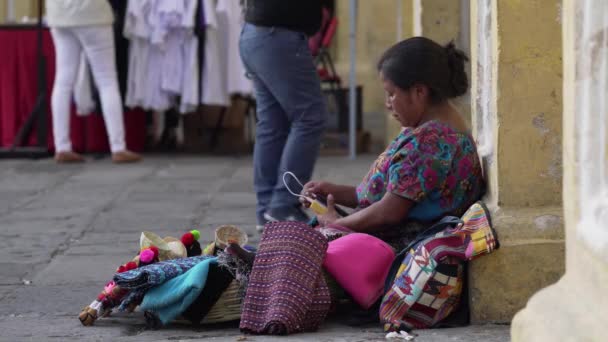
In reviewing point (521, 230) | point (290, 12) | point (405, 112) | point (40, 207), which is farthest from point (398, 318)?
point (40, 207)

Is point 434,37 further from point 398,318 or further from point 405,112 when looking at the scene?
point 398,318

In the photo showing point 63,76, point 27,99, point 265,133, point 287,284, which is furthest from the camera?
point 27,99

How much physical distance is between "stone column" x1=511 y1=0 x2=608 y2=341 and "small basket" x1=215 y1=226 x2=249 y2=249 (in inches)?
58.3

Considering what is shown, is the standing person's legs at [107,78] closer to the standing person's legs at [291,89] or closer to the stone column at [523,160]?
the standing person's legs at [291,89]

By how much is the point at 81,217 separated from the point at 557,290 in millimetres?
4199

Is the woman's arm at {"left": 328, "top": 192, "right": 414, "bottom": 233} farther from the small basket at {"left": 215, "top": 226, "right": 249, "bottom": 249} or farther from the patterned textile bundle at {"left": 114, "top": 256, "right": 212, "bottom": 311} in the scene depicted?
the patterned textile bundle at {"left": 114, "top": 256, "right": 212, "bottom": 311}

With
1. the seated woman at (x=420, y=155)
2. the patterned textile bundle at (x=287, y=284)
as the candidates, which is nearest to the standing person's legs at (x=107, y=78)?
the seated woman at (x=420, y=155)

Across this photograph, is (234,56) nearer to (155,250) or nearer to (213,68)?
(213,68)

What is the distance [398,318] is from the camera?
13.1 ft

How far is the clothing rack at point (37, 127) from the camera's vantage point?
983cm

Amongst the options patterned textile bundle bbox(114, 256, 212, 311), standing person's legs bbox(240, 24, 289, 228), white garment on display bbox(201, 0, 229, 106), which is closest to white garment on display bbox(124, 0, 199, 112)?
white garment on display bbox(201, 0, 229, 106)

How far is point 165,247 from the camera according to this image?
4520 millimetres

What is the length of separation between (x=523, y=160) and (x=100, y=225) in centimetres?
325

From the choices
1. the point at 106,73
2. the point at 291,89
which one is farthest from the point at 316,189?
the point at 106,73
